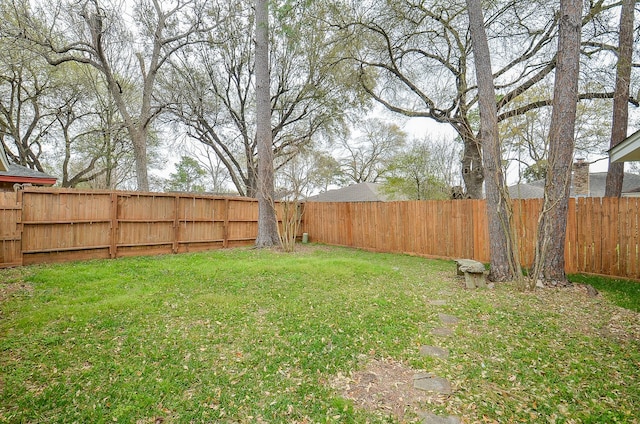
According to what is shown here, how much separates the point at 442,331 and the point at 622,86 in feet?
21.4

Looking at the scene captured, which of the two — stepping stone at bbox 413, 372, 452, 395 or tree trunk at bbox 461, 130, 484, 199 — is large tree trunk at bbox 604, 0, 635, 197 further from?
stepping stone at bbox 413, 372, 452, 395

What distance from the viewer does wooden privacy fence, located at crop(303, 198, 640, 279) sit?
4828 millimetres

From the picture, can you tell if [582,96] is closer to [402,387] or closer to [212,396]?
[402,387]

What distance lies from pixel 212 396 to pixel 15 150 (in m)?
17.7

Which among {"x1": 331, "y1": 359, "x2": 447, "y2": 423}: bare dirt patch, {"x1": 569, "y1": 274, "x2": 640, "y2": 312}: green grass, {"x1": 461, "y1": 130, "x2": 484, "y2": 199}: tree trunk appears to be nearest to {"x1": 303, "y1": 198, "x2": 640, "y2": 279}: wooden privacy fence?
{"x1": 569, "y1": 274, "x2": 640, "y2": 312}: green grass

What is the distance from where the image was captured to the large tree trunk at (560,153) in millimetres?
4172

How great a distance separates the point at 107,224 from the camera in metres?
6.43

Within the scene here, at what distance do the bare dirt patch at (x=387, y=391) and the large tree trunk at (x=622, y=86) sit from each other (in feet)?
21.2

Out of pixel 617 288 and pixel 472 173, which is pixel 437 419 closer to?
pixel 617 288

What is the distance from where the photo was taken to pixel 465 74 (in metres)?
8.07

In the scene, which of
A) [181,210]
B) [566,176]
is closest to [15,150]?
[181,210]

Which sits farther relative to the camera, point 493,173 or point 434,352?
point 493,173

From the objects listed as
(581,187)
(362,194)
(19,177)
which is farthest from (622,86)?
(19,177)

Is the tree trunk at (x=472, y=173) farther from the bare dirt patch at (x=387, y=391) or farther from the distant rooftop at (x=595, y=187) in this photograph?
the bare dirt patch at (x=387, y=391)
